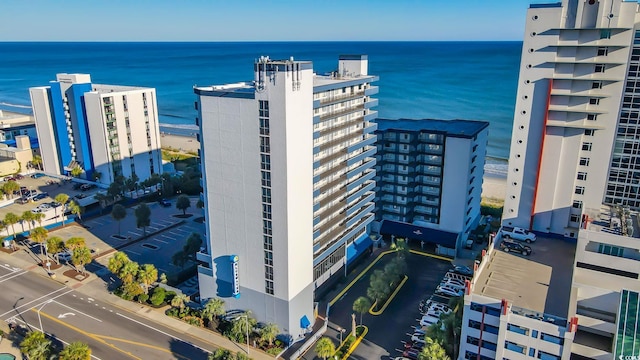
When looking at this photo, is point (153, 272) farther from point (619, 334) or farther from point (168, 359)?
point (619, 334)

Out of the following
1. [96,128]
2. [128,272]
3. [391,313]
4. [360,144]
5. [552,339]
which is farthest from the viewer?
[96,128]

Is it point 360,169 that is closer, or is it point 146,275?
point 146,275

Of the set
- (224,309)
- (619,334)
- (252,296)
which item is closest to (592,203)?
(619,334)

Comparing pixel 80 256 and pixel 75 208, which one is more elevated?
pixel 75 208

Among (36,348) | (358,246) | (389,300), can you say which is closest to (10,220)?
(36,348)

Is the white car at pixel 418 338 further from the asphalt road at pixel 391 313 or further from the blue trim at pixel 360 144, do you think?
the blue trim at pixel 360 144

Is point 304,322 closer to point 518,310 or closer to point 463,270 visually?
point 518,310
